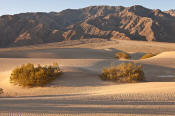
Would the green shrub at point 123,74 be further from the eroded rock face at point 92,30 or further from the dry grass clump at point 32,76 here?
the eroded rock face at point 92,30

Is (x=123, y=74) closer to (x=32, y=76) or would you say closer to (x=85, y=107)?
(x=32, y=76)

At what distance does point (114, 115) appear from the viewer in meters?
5.54

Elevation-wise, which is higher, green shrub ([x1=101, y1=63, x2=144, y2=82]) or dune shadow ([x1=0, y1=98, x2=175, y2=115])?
dune shadow ([x1=0, y1=98, x2=175, y2=115])

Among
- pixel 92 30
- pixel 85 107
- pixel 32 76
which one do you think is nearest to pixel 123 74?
pixel 32 76

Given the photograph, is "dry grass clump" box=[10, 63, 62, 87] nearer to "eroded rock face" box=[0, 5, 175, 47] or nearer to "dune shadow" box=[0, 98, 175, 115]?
"dune shadow" box=[0, 98, 175, 115]

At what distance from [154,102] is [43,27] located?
275 ft

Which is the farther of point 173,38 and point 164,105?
point 173,38

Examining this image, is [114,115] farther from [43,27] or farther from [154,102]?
[43,27]

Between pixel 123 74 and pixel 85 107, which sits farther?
pixel 123 74

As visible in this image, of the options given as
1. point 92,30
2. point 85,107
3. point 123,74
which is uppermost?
point 85,107

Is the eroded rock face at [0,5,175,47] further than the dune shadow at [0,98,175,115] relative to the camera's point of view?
Yes

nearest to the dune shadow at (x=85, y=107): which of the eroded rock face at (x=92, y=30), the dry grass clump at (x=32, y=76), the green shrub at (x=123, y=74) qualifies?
the dry grass clump at (x=32, y=76)

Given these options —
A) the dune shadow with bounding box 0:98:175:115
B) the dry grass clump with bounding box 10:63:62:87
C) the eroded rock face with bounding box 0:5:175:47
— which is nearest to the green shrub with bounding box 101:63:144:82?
the dry grass clump with bounding box 10:63:62:87

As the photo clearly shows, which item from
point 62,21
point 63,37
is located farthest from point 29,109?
point 62,21
